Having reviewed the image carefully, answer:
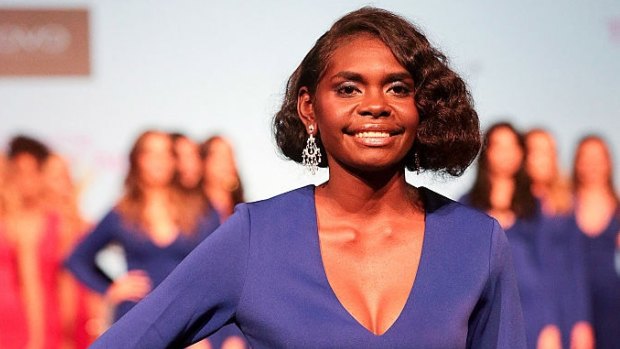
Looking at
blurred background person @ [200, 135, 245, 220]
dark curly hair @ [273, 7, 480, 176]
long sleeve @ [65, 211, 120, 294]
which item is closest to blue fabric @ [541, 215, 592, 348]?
blurred background person @ [200, 135, 245, 220]

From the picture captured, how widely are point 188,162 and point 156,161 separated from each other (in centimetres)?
14

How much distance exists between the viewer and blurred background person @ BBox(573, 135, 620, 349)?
5.27 m

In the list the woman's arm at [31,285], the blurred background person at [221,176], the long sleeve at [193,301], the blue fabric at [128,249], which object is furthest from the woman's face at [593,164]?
the long sleeve at [193,301]

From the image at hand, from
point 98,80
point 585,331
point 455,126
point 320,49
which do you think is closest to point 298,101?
point 320,49

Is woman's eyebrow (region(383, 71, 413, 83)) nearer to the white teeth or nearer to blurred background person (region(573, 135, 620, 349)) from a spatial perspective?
the white teeth

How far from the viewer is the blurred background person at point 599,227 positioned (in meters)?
5.27

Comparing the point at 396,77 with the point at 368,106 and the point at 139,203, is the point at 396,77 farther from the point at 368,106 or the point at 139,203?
the point at 139,203

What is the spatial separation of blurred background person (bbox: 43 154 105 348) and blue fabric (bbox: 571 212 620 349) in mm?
2146

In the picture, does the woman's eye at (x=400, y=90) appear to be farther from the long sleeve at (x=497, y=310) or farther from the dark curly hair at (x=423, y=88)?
the long sleeve at (x=497, y=310)

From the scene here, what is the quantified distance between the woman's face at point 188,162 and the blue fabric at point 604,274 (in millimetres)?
1647

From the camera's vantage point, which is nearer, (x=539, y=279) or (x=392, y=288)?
(x=392, y=288)

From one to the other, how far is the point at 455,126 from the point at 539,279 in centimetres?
334

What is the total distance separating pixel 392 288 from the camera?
1.94 meters

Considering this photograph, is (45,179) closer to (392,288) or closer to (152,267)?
(152,267)
